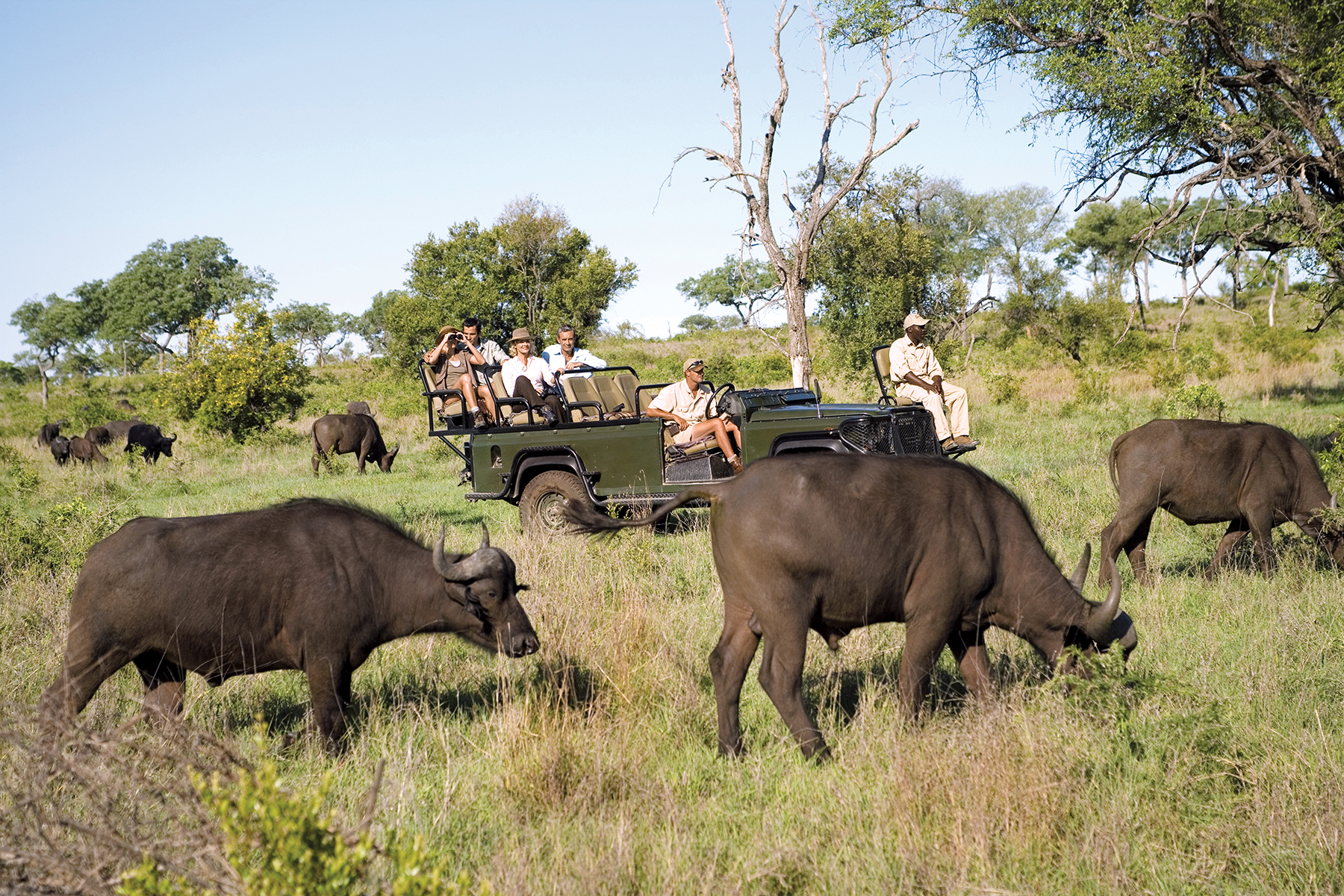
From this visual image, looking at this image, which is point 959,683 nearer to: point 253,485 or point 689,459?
point 689,459

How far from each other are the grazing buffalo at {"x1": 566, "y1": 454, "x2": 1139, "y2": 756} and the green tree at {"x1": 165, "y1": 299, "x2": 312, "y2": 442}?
20.9 m

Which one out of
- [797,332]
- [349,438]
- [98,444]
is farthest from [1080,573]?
[98,444]

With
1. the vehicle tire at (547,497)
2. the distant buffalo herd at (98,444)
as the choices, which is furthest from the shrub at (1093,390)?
the distant buffalo herd at (98,444)

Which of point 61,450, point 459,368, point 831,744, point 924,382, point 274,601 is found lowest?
point 831,744

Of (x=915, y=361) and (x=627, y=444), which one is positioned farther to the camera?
(x=915, y=361)

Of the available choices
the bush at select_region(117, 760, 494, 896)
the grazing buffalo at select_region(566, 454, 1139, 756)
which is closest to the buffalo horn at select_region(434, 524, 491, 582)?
the grazing buffalo at select_region(566, 454, 1139, 756)

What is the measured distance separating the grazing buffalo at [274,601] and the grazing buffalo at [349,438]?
44.4 ft

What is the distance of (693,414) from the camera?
1123 centimetres

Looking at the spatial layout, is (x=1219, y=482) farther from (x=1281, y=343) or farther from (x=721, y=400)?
(x=1281, y=343)

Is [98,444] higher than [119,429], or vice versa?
[119,429]

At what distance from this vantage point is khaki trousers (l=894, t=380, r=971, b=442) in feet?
37.1

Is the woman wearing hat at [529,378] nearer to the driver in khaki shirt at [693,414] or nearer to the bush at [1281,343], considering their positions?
the driver in khaki shirt at [693,414]

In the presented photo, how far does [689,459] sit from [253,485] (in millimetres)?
9619

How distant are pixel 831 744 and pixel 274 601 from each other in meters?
2.95
